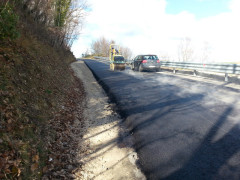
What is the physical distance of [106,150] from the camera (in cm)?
465

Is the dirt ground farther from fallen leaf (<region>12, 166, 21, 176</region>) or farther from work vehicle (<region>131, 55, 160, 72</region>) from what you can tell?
work vehicle (<region>131, 55, 160, 72</region>)

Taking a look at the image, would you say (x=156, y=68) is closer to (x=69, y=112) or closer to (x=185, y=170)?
(x=69, y=112)

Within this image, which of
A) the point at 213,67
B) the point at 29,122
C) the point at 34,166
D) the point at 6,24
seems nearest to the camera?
the point at 34,166

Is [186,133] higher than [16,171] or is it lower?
lower

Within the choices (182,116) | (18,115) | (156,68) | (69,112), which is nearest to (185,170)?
(182,116)

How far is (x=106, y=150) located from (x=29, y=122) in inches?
80.3

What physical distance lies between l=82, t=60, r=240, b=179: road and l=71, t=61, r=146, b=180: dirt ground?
0.24 m

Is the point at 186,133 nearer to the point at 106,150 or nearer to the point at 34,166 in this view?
the point at 106,150

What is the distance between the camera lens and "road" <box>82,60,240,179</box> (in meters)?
3.49

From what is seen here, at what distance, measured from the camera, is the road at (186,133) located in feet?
11.5

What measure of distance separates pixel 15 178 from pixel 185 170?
9.74ft

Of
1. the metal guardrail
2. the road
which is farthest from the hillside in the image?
the metal guardrail

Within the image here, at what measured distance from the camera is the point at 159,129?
17.0 ft

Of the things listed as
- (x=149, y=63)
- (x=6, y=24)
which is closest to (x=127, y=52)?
(x=149, y=63)
